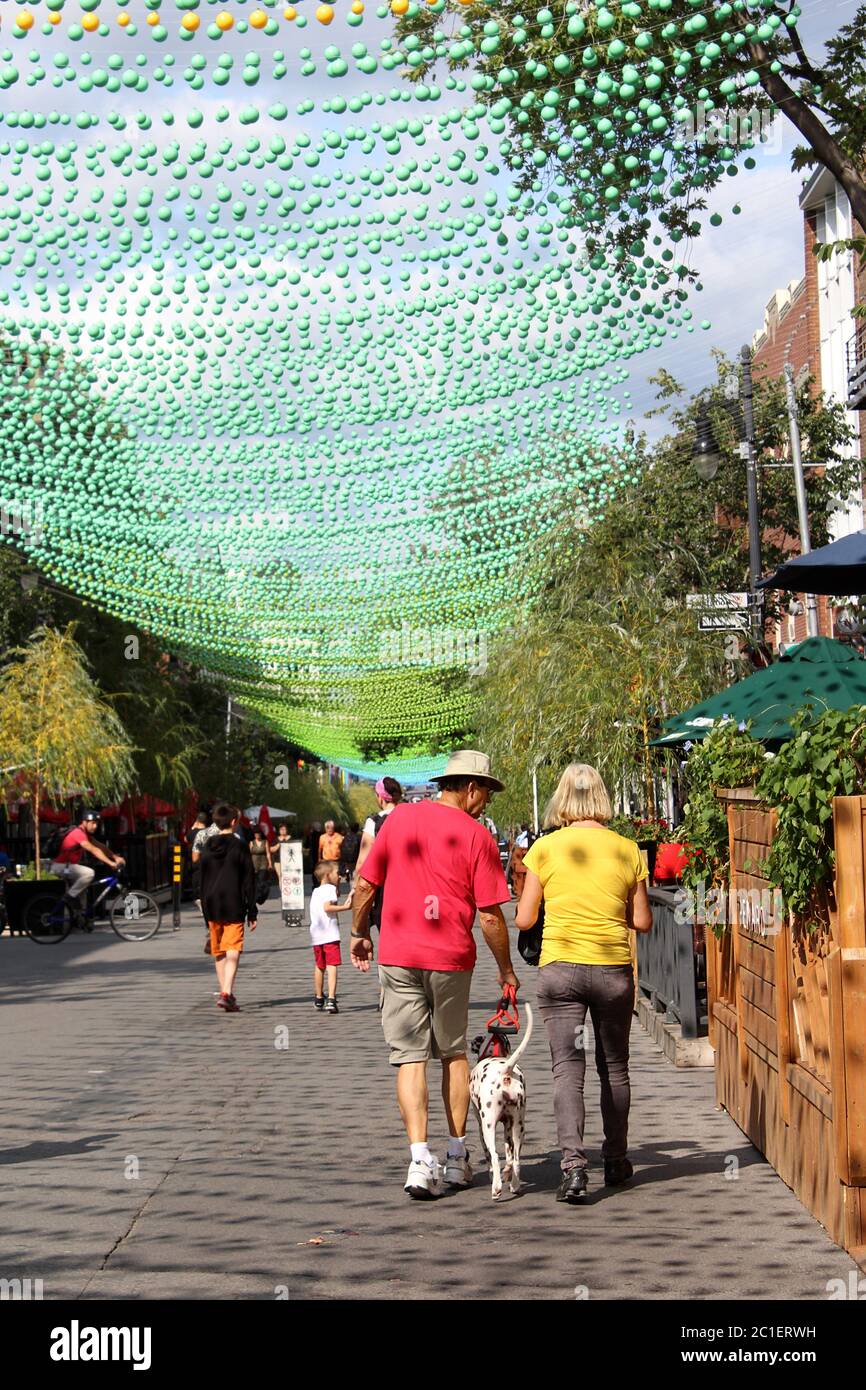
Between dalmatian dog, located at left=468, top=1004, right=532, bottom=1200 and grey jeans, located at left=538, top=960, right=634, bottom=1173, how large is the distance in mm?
178

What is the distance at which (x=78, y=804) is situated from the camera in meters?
37.3

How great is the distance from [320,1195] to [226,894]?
857 cm

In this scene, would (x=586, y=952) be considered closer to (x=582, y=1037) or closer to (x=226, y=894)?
(x=582, y=1037)

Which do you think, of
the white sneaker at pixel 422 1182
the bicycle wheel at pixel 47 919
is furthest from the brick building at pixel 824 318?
the white sneaker at pixel 422 1182

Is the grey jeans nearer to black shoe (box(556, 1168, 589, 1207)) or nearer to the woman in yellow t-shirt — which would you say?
the woman in yellow t-shirt

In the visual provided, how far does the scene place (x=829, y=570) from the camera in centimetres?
1334

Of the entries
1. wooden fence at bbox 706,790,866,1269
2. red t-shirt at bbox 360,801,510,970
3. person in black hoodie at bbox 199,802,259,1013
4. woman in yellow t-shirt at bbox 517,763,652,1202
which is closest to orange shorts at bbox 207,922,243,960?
person in black hoodie at bbox 199,802,259,1013

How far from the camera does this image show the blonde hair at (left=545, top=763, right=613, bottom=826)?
8195 mm

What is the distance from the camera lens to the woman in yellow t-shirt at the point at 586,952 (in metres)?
7.87

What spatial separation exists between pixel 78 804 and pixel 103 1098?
2691cm

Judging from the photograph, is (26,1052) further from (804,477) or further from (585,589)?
(804,477)

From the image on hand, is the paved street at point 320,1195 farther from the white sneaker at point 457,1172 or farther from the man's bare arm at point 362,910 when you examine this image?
the man's bare arm at point 362,910

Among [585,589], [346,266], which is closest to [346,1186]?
[346,266]

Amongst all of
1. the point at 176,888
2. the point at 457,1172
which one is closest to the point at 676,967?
the point at 457,1172
